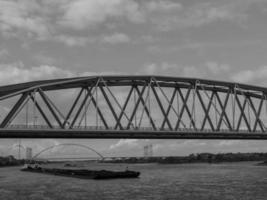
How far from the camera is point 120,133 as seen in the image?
67.6 meters

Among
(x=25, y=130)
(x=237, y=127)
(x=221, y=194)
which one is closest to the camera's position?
(x=221, y=194)

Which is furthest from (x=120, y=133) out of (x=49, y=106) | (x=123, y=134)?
(x=49, y=106)

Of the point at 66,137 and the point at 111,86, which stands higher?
the point at 111,86

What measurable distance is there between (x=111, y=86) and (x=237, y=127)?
2564cm

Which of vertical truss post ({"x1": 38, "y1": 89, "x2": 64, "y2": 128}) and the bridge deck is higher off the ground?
vertical truss post ({"x1": 38, "y1": 89, "x2": 64, "y2": 128})

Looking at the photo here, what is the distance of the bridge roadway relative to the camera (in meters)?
61.5

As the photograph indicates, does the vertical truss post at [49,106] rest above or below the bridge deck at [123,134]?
above

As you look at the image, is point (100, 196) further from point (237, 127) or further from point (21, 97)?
point (237, 127)

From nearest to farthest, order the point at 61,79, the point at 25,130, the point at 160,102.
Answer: the point at 25,130, the point at 61,79, the point at 160,102

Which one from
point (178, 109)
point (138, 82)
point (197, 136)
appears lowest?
point (197, 136)

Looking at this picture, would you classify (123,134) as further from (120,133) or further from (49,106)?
(49,106)

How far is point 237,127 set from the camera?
81.9m

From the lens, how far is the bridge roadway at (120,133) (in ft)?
202

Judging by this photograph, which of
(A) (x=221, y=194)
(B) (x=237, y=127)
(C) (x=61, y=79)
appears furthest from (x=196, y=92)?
(A) (x=221, y=194)
